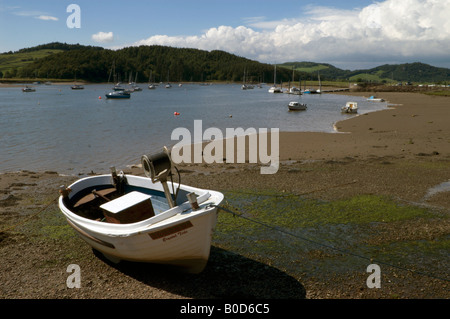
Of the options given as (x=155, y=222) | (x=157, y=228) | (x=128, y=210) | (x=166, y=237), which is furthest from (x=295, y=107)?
(x=157, y=228)

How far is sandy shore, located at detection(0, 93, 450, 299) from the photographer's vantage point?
819cm

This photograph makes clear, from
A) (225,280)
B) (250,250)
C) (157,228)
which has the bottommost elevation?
(225,280)

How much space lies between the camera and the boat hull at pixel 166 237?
25.6 ft

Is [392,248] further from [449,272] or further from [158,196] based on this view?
[158,196]

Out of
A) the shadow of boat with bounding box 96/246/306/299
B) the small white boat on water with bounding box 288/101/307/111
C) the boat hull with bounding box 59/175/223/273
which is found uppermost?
the small white boat on water with bounding box 288/101/307/111

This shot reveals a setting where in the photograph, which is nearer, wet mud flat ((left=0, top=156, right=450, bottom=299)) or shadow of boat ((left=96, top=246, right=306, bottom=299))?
shadow of boat ((left=96, top=246, right=306, bottom=299))

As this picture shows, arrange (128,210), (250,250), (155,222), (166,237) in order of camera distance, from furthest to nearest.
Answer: (250,250)
(128,210)
(155,222)
(166,237)

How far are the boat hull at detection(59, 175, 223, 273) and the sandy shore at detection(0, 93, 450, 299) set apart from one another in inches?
25.8

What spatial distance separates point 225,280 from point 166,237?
6.58 feet

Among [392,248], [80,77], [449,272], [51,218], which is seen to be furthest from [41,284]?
[80,77]

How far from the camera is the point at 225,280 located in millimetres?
8617

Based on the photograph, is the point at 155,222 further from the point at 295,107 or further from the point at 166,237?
the point at 295,107

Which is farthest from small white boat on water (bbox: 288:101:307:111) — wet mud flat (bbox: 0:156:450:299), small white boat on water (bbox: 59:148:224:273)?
small white boat on water (bbox: 59:148:224:273)

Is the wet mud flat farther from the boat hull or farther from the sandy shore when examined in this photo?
the boat hull
